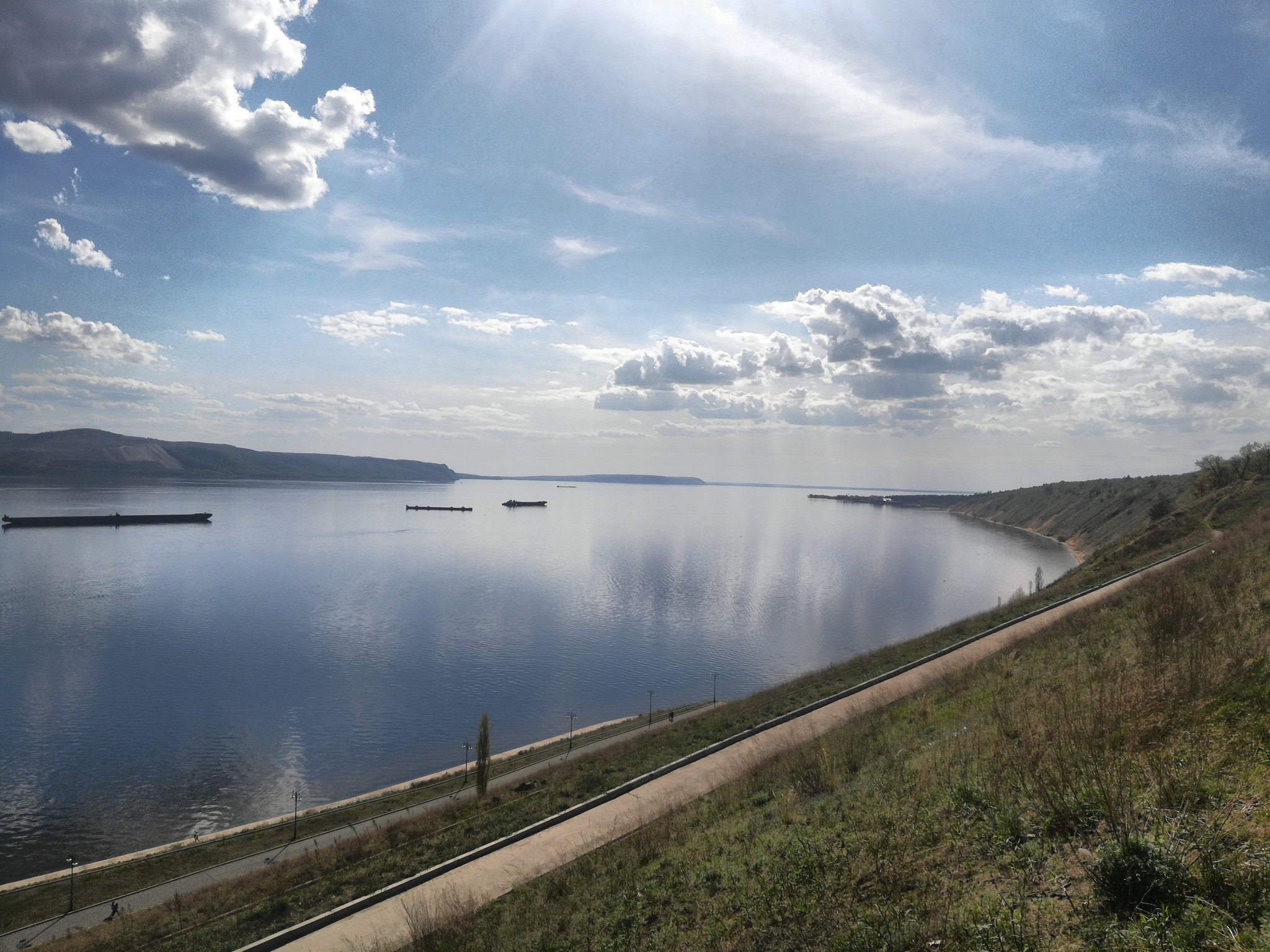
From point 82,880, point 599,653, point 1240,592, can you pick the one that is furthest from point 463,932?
point 599,653

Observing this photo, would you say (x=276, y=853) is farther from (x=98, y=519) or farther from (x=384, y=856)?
(x=98, y=519)

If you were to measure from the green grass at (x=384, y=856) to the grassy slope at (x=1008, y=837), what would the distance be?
2.42 meters

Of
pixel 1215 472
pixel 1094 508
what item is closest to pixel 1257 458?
pixel 1215 472

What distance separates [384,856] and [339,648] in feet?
119

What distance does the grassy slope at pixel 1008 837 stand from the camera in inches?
226

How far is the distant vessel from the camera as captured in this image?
388ft

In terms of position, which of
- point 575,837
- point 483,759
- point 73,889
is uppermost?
point 575,837

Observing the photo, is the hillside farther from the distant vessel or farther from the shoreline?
the distant vessel

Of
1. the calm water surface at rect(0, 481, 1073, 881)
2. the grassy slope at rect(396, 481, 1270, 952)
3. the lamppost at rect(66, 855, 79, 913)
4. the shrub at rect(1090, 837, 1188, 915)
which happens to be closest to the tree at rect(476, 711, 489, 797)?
the calm water surface at rect(0, 481, 1073, 881)

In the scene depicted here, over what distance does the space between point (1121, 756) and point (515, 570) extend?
82271 millimetres

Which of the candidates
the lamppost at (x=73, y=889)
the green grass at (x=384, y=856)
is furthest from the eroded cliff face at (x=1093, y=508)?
the lamppost at (x=73, y=889)

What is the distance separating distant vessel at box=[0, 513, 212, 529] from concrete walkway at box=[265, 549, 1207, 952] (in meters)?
148

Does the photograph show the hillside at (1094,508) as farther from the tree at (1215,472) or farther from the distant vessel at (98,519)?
the distant vessel at (98,519)

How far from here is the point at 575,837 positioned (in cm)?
1573
